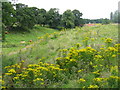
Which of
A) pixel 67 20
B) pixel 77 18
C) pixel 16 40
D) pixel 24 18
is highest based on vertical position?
pixel 77 18

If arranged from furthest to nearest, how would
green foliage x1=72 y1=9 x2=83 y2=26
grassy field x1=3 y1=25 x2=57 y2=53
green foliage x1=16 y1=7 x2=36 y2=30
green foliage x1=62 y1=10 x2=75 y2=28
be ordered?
green foliage x1=72 y1=9 x2=83 y2=26
green foliage x1=62 y1=10 x2=75 y2=28
green foliage x1=16 y1=7 x2=36 y2=30
grassy field x1=3 y1=25 x2=57 y2=53

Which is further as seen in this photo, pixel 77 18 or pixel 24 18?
pixel 77 18

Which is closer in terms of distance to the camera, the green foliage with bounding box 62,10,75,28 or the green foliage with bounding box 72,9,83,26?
the green foliage with bounding box 62,10,75,28

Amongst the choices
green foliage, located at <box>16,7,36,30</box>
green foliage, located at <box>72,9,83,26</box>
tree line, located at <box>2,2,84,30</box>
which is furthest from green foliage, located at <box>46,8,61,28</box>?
green foliage, located at <box>16,7,36,30</box>

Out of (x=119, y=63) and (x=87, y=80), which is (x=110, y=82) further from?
(x=119, y=63)

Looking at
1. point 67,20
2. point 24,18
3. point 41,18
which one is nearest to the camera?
point 24,18

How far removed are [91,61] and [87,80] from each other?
822 mm

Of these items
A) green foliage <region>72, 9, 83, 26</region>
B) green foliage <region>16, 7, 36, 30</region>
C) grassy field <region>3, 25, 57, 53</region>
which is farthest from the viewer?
green foliage <region>72, 9, 83, 26</region>

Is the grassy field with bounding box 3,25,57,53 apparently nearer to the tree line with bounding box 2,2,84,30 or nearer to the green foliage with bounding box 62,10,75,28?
the tree line with bounding box 2,2,84,30

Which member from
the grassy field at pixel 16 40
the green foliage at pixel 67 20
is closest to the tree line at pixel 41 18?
the green foliage at pixel 67 20

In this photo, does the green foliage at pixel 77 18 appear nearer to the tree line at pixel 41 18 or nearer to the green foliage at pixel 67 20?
the tree line at pixel 41 18

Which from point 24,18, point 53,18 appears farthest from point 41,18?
point 24,18

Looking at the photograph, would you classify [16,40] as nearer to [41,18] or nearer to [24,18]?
[24,18]

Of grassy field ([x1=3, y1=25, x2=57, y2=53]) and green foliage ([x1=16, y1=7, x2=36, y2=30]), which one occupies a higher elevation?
green foliage ([x1=16, y1=7, x2=36, y2=30])
